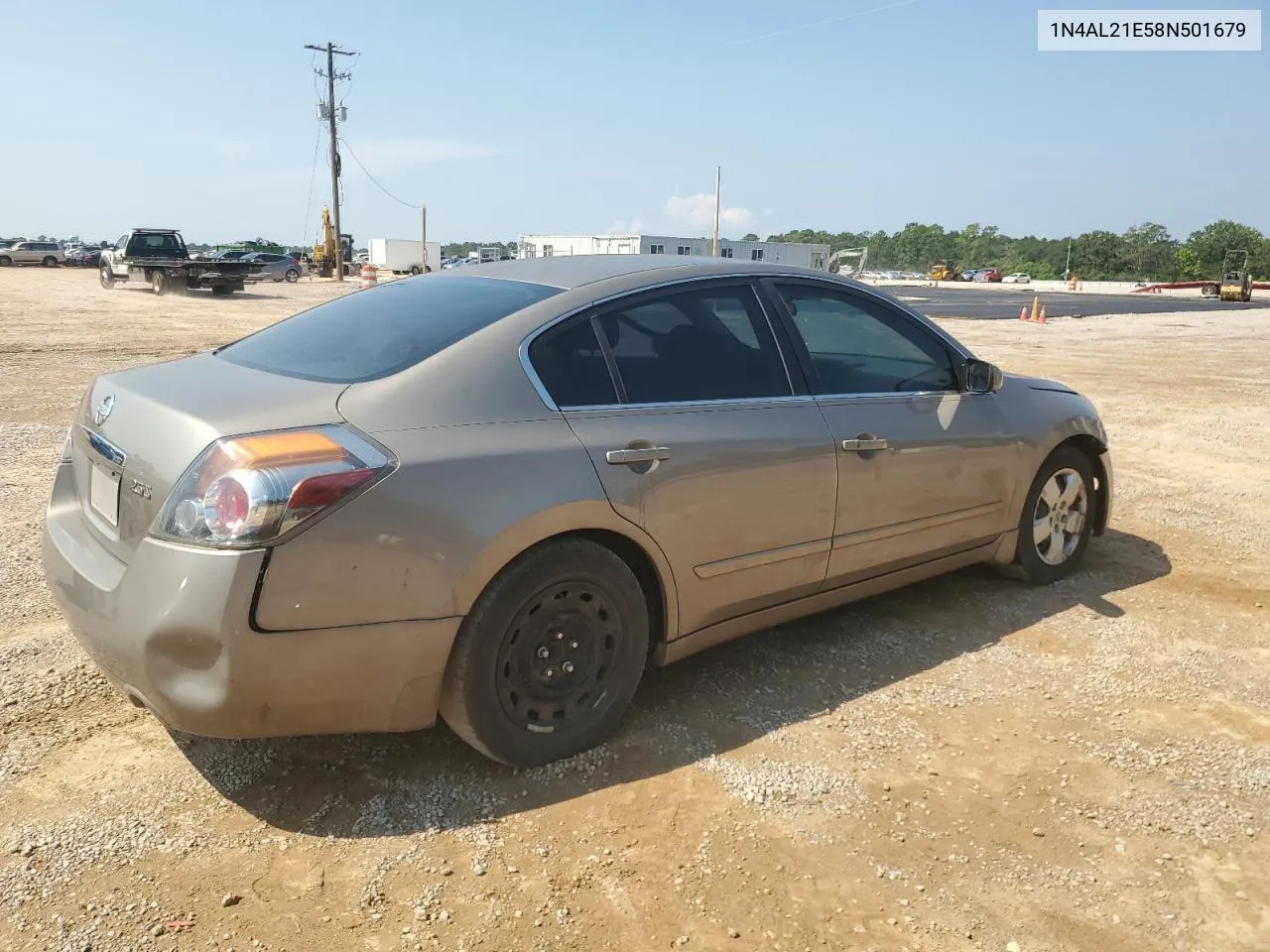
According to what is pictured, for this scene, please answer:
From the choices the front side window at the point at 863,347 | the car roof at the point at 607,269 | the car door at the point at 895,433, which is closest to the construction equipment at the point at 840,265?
the front side window at the point at 863,347

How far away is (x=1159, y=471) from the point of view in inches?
→ 288

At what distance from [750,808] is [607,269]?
1.89 meters

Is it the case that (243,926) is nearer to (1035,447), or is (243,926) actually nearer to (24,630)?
(24,630)

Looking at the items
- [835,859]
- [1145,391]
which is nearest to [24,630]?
[835,859]

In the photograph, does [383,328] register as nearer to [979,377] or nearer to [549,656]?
[549,656]

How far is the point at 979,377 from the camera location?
4152 mm

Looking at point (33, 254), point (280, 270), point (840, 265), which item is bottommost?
point (280, 270)

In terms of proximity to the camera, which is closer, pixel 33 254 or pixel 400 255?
pixel 33 254

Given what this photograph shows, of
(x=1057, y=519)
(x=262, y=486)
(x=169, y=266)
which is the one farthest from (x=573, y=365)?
(x=169, y=266)

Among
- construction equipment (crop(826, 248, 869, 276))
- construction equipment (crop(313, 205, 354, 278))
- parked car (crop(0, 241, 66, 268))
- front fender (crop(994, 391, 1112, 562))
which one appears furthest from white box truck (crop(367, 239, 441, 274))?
front fender (crop(994, 391, 1112, 562))

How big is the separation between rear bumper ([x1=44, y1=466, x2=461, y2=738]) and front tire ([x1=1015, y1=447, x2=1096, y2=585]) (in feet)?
9.97

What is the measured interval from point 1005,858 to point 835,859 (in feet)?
1.55

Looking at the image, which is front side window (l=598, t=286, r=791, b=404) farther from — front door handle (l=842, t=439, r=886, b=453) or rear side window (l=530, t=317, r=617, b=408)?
front door handle (l=842, t=439, r=886, b=453)

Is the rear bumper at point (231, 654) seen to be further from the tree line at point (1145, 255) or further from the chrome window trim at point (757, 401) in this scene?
the tree line at point (1145, 255)
